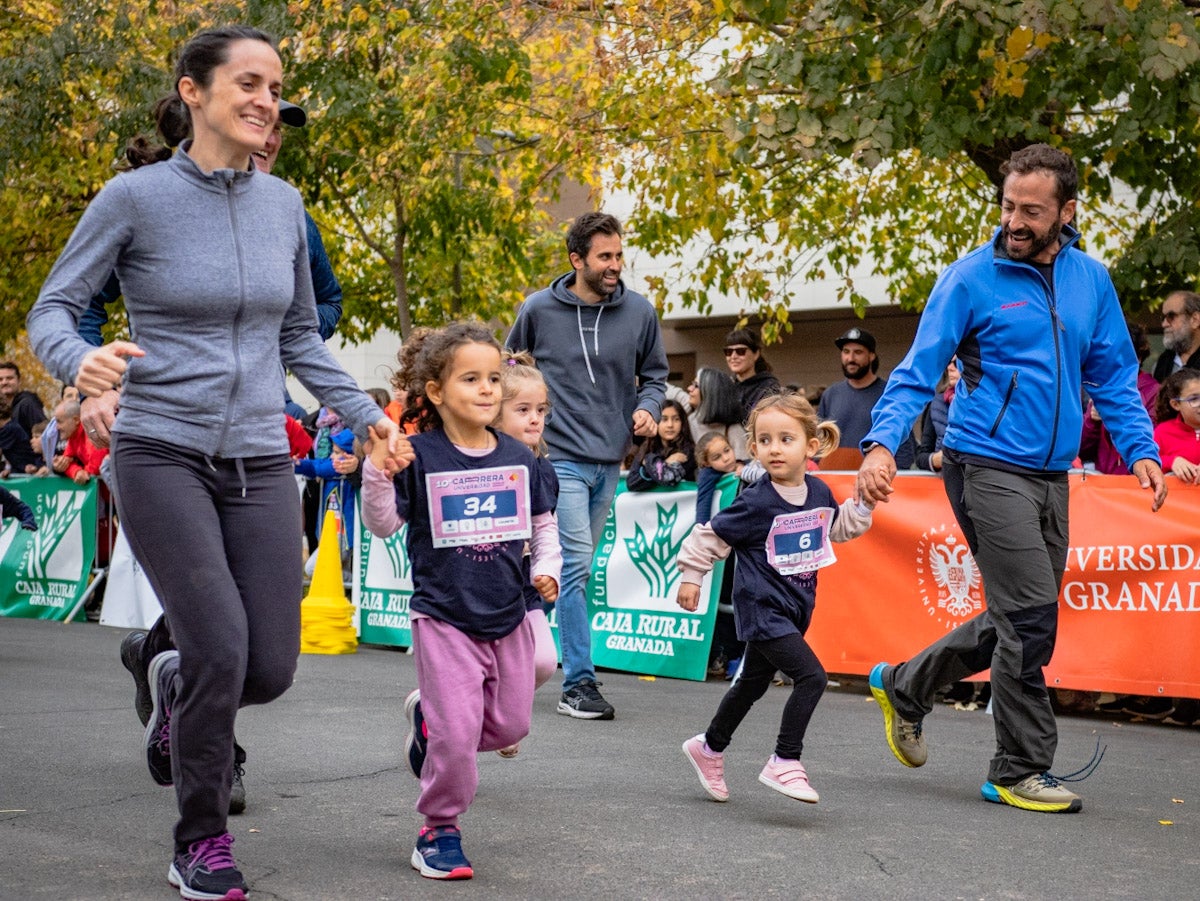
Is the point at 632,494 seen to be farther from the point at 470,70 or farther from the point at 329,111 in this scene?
the point at 329,111

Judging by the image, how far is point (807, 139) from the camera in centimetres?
952

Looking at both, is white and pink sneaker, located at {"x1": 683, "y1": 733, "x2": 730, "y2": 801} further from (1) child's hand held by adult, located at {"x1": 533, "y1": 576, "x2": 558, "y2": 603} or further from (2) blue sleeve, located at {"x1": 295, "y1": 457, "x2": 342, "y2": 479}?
(2) blue sleeve, located at {"x1": 295, "y1": 457, "x2": 342, "y2": 479}

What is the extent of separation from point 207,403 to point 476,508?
0.85 meters

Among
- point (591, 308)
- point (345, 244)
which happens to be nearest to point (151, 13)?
point (345, 244)

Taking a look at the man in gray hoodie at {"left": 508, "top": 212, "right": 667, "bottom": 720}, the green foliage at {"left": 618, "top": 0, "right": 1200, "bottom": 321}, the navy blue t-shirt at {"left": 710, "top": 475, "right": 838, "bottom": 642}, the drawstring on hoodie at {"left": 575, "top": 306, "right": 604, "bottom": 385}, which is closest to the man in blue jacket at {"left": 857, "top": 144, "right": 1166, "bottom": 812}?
the navy blue t-shirt at {"left": 710, "top": 475, "right": 838, "bottom": 642}

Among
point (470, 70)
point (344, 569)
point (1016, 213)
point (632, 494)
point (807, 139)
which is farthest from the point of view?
point (470, 70)

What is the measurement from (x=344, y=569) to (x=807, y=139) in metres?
5.43

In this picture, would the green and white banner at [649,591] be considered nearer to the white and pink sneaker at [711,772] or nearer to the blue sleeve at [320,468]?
the blue sleeve at [320,468]

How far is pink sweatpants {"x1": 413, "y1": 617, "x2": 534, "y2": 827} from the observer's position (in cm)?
433

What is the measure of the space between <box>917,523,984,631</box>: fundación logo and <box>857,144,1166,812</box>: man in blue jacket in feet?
9.83

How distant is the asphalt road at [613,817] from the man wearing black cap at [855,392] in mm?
2767

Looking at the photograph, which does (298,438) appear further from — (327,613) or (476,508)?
(327,613)

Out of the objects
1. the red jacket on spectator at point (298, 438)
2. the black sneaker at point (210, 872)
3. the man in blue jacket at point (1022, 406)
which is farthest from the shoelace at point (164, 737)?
the man in blue jacket at point (1022, 406)

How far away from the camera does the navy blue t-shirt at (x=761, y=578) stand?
213 inches
